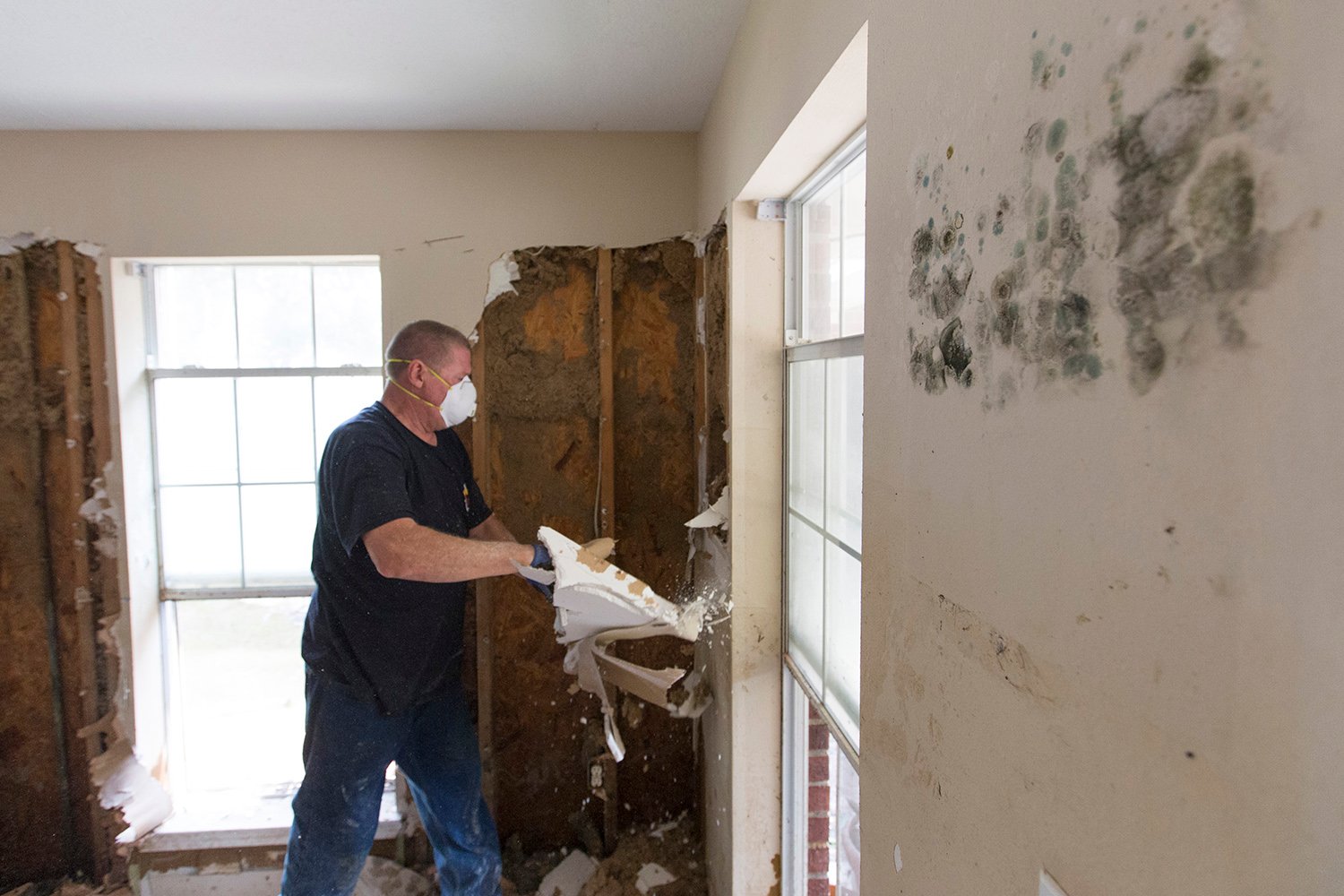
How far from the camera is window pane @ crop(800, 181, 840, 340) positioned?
1.62 m

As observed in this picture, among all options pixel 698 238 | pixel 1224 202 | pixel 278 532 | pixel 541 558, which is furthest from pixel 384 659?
pixel 1224 202

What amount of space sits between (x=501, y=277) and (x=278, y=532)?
4.39 feet

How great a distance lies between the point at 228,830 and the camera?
2.82 metres

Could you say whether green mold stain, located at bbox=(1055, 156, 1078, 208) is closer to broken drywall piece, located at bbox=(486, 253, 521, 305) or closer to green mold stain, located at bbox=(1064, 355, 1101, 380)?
green mold stain, located at bbox=(1064, 355, 1101, 380)

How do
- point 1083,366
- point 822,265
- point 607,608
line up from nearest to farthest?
1. point 1083,366
2. point 822,265
3. point 607,608

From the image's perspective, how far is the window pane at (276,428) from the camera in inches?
112

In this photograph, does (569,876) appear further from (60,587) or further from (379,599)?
(60,587)

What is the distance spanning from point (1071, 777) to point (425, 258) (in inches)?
105

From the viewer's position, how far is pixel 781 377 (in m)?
2.01

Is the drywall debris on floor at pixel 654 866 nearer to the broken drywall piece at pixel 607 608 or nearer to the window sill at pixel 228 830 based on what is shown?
the broken drywall piece at pixel 607 608

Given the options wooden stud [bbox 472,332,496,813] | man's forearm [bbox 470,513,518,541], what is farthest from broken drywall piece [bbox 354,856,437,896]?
man's forearm [bbox 470,513,518,541]

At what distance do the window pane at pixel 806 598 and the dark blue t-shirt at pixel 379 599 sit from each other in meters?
1.01

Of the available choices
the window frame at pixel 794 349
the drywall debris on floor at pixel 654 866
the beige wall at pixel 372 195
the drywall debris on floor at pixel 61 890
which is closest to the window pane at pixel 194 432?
the beige wall at pixel 372 195

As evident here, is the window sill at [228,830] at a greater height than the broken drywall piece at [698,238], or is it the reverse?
the broken drywall piece at [698,238]
